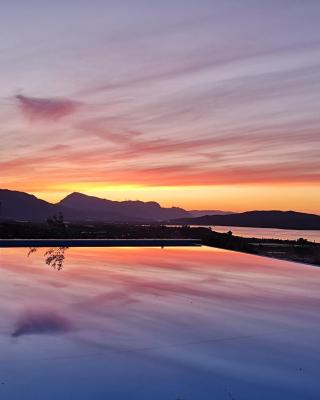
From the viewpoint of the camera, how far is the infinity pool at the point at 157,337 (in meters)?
2.92

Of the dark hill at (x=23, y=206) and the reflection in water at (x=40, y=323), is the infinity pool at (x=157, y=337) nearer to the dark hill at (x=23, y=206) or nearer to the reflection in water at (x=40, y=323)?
the reflection in water at (x=40, y=323)

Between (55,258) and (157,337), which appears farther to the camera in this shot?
(55,258)

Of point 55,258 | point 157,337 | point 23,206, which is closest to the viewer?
point 157,337

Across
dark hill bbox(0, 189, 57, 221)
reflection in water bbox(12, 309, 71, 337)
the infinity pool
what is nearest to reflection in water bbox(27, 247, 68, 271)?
the infinity pool

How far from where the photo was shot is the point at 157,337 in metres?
3.99

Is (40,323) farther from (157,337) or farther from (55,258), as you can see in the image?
(55,258)

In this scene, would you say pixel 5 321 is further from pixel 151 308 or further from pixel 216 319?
pixel 216 319

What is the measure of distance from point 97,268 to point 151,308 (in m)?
3.68

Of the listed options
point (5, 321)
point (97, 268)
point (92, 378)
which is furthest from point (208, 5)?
point (92, 378)

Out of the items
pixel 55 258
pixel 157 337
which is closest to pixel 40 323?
pixel 157 337

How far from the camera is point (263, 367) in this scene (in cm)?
331

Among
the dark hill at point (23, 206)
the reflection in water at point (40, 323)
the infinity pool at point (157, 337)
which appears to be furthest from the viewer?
the dark hill at point (23, 206)

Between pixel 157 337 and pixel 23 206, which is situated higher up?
pixel 23 206

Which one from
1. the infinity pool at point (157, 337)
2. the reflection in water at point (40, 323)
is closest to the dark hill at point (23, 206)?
the infinity pool at point (157, 337)
